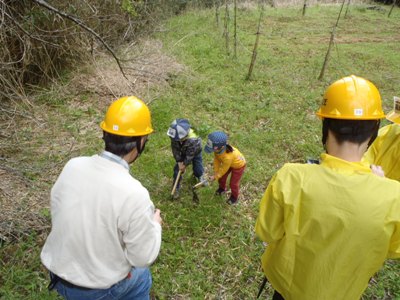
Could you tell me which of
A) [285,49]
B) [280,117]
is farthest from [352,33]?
[280,117]

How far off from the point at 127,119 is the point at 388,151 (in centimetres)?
216

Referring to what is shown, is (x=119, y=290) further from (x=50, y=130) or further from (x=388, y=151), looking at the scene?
(x=50, y=130)

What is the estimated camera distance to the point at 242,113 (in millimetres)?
6562

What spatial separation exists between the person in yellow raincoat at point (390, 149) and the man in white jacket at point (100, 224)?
6.72 feet

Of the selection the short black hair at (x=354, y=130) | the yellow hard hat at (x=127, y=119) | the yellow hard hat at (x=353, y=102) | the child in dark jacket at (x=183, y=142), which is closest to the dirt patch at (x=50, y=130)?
the child in dark jacket at (x=183, y=142)

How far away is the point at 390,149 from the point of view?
2494mm

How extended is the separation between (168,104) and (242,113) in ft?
5.41

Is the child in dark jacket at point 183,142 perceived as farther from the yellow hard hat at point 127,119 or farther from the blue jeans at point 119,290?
the blue jeans at point 119,290

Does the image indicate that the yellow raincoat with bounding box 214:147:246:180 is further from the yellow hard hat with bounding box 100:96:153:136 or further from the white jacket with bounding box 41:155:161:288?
the white jacket with bounding box 41:155:161:288

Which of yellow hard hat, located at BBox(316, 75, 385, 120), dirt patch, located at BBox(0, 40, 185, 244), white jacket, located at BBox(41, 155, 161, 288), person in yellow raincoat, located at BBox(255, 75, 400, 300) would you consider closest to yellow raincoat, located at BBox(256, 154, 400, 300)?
person in yellow raincoat, located at BBox(255, 75, 400, 300)

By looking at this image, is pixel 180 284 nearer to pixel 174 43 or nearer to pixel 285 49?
pixel 174 43

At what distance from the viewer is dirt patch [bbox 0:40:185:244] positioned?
3.52m

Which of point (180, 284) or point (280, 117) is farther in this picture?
point (280, 117)

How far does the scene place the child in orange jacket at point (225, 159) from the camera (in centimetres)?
361
